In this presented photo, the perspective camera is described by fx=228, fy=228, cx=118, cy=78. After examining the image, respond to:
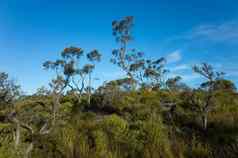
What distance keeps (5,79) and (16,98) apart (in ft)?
2.27

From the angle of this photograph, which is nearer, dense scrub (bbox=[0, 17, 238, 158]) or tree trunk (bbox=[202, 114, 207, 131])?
dense scrub (bbox=[0, 17, 238, 158])

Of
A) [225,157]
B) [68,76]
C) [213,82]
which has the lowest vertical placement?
[225,157]

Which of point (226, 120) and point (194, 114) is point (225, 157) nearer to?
point (226, 120)

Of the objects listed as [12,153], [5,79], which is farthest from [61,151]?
[5,79]

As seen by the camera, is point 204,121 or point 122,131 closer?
point 122,131

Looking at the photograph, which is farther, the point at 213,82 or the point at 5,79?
the point at 213,82

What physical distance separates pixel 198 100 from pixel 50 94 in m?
6.55

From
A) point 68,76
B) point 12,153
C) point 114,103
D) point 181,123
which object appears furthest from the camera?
point 68,76

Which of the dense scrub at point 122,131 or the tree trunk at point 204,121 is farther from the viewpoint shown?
the tree trunk at point 204,121

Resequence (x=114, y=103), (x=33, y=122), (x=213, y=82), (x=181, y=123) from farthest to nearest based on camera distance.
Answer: (x=114, y=103) → (x=181, y=123) → (x=213, y=82) → (x=33, y=122)

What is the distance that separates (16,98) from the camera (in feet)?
23.8

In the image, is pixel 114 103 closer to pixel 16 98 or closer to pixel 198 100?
pixel 198 100

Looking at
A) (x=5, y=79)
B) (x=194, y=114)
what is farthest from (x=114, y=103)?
(x=5, y=79)

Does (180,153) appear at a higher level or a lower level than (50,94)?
lower
